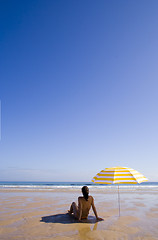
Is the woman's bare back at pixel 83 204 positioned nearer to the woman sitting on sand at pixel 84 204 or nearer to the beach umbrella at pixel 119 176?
the woman sitting on sand at pixel 84 204

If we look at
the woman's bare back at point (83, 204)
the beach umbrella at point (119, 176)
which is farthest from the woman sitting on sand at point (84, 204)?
the beach umbrella at point (119, 176)

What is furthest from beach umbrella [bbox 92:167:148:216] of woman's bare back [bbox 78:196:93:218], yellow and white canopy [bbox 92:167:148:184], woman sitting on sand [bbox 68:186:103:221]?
woman's bare back [bbox 78:196:93:218]

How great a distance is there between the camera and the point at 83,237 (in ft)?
16.2

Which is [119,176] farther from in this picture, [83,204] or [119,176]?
[83,204]

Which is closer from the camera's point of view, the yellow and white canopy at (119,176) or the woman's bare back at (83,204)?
the yellow and white canopy at (119,176)

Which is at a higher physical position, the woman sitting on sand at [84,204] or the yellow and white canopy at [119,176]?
the yellow and white canopy at [119,176]

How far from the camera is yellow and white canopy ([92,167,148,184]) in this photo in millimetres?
6203

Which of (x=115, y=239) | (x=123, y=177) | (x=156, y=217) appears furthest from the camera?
(x=156, y=217)

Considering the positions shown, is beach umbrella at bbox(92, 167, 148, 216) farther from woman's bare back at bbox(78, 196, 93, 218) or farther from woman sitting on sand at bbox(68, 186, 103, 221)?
woman's bare back at bbox(78, 196, 93, 218)

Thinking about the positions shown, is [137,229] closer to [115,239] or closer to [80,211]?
[115,239]

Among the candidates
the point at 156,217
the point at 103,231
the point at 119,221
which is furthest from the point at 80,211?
the point at 156,217

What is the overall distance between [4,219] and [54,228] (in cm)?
247

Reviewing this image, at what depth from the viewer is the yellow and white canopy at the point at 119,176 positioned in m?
6.20

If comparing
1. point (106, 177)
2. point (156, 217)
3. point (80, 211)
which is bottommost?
point (156, 217)
